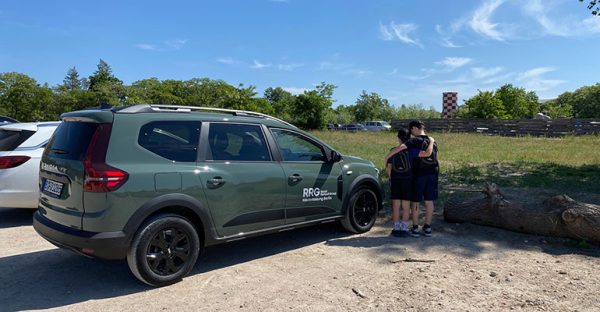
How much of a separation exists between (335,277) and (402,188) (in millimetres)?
1983

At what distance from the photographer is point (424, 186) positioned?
19.7 ft

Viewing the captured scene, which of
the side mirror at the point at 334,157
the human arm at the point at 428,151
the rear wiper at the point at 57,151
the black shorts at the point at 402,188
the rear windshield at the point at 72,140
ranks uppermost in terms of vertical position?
the rear windshield at the point at 72,140

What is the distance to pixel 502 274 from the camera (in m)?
4.59

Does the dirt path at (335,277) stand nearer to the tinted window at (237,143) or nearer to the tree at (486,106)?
the tinted window at (237,143)

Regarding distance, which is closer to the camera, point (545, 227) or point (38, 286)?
point (38, 286)

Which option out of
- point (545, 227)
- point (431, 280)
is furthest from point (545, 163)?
point (431, 280)

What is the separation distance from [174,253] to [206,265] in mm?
739

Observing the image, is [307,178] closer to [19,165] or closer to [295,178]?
[295,178]

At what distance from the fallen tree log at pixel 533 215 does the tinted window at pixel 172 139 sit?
4.19 meters

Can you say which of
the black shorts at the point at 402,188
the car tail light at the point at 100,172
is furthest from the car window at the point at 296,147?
the car tail light at the point at 100,172

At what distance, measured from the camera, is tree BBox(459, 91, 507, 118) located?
4091 centimetres

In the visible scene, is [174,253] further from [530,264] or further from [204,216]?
[530,264]

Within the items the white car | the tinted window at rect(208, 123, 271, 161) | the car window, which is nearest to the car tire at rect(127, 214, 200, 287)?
the tinted window at rect(208, 123, 271, 161)

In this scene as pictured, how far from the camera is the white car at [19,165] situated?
243 inches
